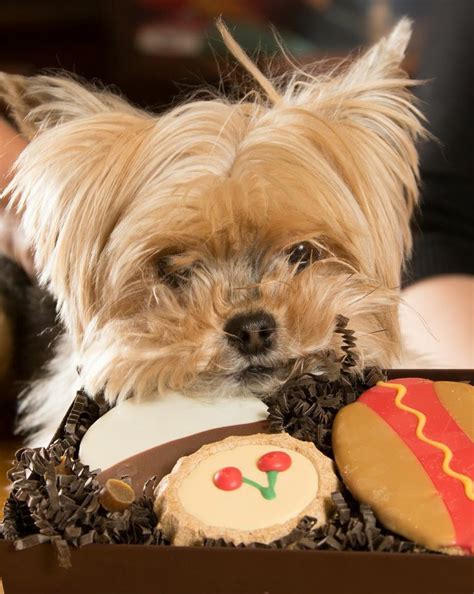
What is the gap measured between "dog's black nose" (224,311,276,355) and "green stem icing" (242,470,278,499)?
27 centimetres

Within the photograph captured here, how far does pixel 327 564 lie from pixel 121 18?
168 inches

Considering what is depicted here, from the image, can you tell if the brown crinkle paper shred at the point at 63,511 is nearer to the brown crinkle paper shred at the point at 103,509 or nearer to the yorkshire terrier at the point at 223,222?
the brown crinkle paper shred at the point at 103,509

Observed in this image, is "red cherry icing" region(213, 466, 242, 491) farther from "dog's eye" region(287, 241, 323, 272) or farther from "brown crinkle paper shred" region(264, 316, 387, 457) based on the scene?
"dog's eye" region(287, 241, 323, 272)

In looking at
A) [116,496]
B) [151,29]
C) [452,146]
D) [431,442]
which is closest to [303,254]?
[431,442]

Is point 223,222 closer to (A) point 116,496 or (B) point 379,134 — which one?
(B) point 379,134

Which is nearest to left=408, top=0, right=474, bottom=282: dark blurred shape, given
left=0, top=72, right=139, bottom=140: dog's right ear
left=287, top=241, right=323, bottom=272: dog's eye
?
left=287, top=241, right=323, bottom=272: dog's eye

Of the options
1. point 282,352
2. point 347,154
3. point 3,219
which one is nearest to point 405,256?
point 347,154

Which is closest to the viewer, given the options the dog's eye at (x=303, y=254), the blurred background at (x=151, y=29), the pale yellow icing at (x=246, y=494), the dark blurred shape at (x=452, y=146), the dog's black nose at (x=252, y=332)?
the pale yellow icing at (x=246, y=494)

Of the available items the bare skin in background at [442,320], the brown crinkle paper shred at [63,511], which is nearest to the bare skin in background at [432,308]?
the bare skin in background at [442,320]

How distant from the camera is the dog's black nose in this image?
3.88 ft

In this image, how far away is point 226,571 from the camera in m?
0.81

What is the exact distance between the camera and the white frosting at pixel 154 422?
1.05 m

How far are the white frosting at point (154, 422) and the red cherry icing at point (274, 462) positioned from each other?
14cm

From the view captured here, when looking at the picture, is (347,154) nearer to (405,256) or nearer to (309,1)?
(405,256)
